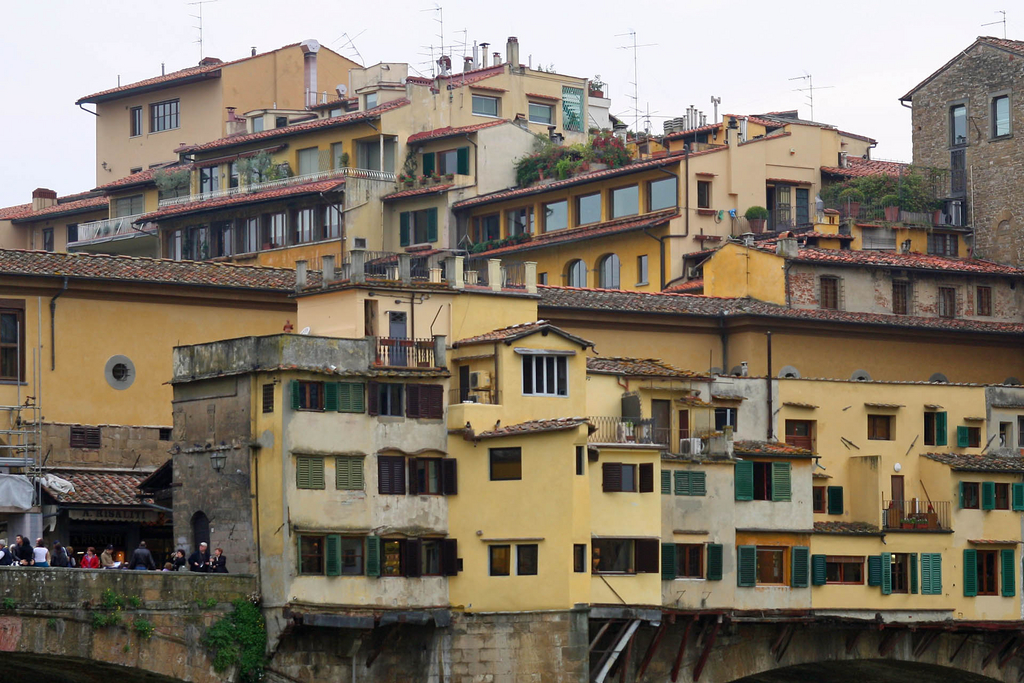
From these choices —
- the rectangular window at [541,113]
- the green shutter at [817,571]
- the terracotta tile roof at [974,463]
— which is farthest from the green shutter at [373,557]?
the rectangular window at [541,113]

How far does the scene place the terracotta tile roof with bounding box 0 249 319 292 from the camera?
219 ft

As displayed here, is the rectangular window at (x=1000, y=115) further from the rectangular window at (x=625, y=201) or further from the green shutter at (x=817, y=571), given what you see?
the green shutter at (x=817, y=571)

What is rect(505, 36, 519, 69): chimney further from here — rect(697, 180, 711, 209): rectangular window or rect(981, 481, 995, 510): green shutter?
rect(981, 481, 995, 510): green shutter

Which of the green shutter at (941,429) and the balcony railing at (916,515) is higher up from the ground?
the green shutter at (941,429)

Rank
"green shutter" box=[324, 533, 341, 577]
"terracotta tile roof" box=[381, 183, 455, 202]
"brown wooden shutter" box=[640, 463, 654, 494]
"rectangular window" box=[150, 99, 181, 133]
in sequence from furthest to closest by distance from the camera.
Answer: "rectangular window" box=[150, 99, 181, 133] → "terracotta tile roof" box=[381, 183, 455, 202] → "brown wooden shutter" box=[640, 463, 654, 494] → "green shutter" box=[324, 533, 341, 577]

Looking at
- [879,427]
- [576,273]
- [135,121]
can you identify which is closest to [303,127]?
[576,273]

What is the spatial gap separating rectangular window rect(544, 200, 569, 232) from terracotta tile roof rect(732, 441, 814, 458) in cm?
2396

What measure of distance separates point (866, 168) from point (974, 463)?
2515 cm

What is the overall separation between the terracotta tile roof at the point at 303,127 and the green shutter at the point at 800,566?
113 ft

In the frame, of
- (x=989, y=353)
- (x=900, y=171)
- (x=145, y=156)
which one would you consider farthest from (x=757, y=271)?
(x=145, y=156)

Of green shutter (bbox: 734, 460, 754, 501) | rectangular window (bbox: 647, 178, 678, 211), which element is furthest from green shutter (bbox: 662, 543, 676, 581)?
rectangular window (bbox: 647, 178, 678, 211)

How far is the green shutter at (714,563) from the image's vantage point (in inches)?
2559

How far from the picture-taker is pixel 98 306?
222 ft

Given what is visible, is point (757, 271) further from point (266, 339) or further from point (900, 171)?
point (266, 339)
